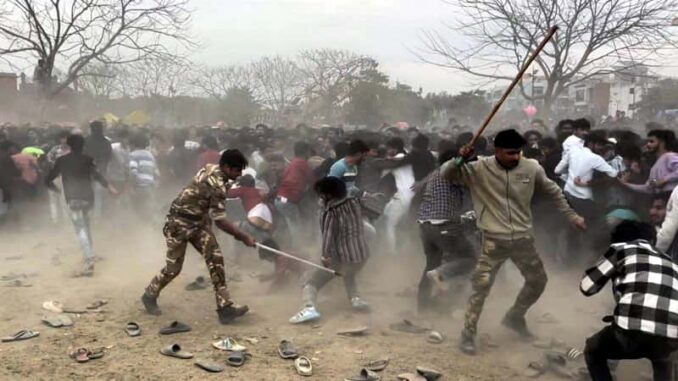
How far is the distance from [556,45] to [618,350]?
11.2 meters

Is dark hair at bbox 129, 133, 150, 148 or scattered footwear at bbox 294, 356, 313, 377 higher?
dark hair at bbox 129, 133, 150, 148

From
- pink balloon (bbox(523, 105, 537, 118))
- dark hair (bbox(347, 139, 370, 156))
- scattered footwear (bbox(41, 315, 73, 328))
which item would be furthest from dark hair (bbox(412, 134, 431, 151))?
pink balloon (bbox(523, 105, 537, 118))

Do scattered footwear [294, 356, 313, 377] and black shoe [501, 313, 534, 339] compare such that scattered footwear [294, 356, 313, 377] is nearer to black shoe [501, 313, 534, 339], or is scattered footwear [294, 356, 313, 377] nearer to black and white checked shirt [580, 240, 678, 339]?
black shoe [501, 313, 534, 339]

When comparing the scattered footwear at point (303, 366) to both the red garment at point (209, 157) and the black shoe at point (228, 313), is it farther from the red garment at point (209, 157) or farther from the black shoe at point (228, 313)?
the red garment at point (209, 157)

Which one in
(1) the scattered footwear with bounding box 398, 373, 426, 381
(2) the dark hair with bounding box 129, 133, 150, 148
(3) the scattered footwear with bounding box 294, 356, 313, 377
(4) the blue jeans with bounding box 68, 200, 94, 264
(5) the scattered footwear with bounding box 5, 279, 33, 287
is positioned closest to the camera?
(1) the scattered footwear with bounding box 398, 373, 426, 381

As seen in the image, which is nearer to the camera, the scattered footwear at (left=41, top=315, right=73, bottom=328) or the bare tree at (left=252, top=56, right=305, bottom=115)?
the scattered footwear at (left=41, top=315, right=73, bottom=328)

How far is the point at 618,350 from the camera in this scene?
12.2 ft

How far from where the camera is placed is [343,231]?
5910 mm

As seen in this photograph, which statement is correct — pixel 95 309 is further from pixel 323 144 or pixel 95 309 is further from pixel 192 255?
pixel 323 144

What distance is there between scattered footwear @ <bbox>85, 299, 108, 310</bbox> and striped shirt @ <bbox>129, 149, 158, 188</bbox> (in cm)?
339

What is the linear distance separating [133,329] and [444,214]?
2.90 metres

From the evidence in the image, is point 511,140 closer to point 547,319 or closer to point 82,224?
point 547,319

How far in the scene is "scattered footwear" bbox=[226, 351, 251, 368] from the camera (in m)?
4.80

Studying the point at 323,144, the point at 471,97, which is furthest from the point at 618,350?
the point at 471,97
